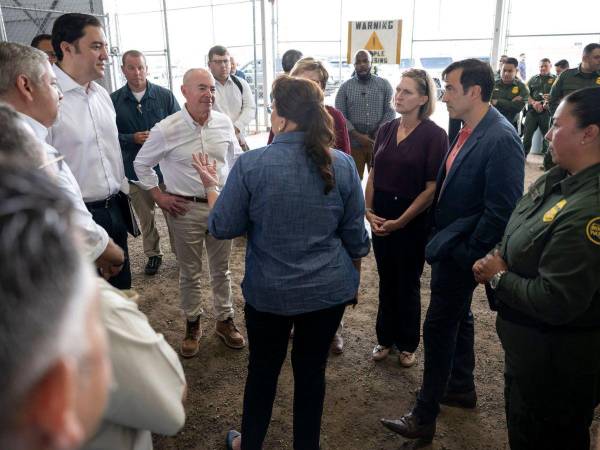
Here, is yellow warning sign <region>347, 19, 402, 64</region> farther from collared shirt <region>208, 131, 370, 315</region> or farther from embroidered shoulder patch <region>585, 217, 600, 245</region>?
embroidered shoulder patch <region>585, 217, 600, 245</region>

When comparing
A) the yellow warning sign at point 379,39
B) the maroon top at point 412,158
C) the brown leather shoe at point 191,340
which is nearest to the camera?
the maroon top at point 412,158

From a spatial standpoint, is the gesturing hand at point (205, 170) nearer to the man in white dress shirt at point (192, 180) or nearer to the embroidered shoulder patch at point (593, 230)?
the man in white dress shirt at point (192, 180)

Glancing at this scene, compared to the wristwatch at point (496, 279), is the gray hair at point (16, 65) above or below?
above

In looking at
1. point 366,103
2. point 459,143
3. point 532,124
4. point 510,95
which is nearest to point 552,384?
point 459,143

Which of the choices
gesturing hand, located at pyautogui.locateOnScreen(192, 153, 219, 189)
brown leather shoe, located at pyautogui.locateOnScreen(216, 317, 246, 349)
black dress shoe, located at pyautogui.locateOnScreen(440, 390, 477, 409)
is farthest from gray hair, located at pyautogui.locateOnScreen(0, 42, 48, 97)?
black dress shoe, located at pyautogui.locateOnScreen(440, 390, 477, 409)

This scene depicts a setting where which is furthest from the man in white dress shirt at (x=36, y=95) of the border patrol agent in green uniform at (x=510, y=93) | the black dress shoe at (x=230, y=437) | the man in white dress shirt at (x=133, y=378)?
the border patrol agent in green uniform at (x=510, y=93)

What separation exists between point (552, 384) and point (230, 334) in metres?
2.15

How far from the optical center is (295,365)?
6.64 feet

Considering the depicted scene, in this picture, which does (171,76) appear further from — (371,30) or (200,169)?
A: (200,169)

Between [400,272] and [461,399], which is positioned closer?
[461,399]

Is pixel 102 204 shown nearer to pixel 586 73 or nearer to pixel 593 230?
pixel 593 230

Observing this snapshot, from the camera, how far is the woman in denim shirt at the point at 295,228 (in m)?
1.75

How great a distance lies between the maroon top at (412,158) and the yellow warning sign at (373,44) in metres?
2.84

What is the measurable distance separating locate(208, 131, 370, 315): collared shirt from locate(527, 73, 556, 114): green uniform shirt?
8379mm
